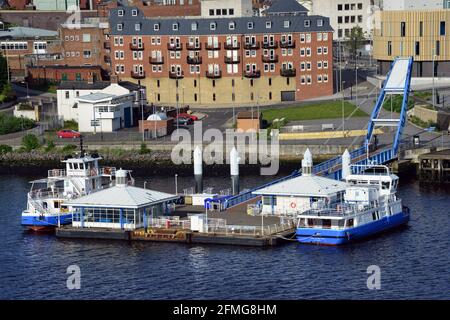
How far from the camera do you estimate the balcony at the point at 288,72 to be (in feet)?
452

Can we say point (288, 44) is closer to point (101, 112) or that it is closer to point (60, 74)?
point (101, 112)

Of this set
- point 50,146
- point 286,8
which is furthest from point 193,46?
point 50,146

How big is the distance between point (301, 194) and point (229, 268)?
10479mm

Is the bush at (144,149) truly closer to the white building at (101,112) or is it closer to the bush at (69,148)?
the bush at (69,148)

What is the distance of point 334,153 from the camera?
112 m

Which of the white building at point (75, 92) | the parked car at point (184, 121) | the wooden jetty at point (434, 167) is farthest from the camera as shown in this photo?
the white building at point (75, 92)

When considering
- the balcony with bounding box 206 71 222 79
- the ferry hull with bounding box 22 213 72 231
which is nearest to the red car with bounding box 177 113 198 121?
the balcony with bounding box 206 71 222 79

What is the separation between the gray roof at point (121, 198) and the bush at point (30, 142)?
32646 mm

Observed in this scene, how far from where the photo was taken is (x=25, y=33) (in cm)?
17025

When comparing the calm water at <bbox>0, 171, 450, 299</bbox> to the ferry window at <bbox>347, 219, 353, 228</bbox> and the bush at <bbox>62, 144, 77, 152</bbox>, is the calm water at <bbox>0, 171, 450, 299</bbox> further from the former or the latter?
the bush at <bbox>62, 144, 77, 152</bbox>

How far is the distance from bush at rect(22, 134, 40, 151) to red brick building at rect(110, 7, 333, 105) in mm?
20360

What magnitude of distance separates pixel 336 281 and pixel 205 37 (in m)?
66.2

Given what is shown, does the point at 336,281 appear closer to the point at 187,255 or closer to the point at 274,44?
the point at 187,255

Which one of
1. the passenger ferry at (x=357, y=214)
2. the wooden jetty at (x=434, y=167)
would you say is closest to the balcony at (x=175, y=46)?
the wooden jetty at (x=434, y=167)
